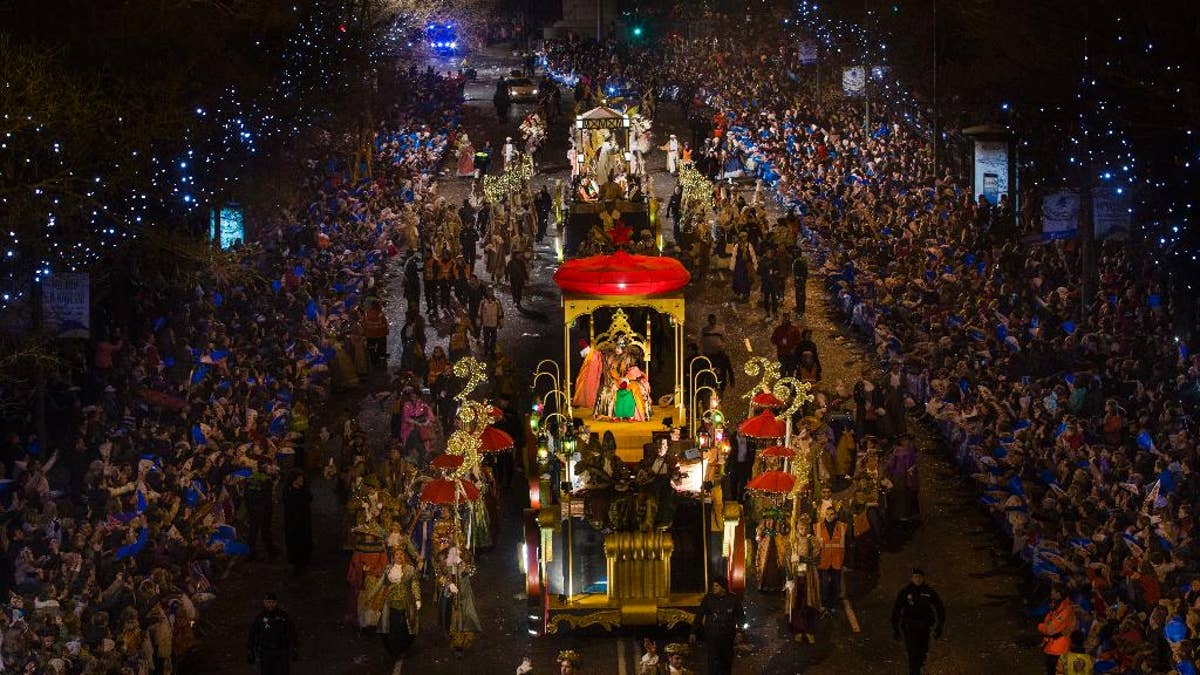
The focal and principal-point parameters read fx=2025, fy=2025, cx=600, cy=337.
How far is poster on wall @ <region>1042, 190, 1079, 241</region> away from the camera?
31.3 metres

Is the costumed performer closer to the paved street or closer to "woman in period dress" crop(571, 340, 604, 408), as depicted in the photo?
the paved street

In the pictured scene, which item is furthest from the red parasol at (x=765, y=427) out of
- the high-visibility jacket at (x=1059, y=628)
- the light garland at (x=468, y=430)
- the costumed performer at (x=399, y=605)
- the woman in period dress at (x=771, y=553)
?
the high-visibility jacket at (x=1059, y=628)

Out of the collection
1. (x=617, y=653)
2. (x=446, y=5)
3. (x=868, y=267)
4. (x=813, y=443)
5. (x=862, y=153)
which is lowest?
(x=617, y=653)

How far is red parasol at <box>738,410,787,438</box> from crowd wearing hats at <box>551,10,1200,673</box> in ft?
8.96

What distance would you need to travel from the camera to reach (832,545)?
22.3m

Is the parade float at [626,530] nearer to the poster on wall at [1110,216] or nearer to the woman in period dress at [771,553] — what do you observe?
the woman in period dress at [771,553]

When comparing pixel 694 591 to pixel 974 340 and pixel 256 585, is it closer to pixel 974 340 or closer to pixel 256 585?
pixel 256 585

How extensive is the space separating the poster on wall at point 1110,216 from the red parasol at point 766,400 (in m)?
8.08

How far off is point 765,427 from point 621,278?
A: 2777 millimetres

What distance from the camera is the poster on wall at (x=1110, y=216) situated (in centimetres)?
3045

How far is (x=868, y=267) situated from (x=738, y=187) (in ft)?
40.1

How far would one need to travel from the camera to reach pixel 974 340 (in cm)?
2909

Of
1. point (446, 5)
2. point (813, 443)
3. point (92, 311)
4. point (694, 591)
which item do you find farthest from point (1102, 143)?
point (446, 5)

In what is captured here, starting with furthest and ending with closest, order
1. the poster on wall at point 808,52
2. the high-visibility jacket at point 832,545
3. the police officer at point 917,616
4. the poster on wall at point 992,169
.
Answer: the poster on wall at point 808,52, the poster on wall at point 992,169, the high-visibility jacket at point 832,545, the police officer at point 917,616
